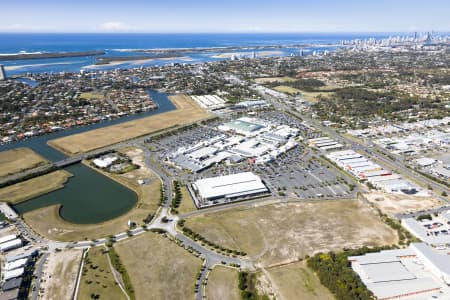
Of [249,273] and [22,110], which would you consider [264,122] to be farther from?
[22,110]

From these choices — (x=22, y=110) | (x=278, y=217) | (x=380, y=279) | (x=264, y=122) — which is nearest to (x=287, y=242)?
(x=278, y=217)

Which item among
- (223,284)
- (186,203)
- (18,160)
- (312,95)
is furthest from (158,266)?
(312,95)

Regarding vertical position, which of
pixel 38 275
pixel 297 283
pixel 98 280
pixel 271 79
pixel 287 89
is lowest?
pixel 297 283

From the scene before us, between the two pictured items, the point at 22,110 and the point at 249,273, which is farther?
the point at 22,110

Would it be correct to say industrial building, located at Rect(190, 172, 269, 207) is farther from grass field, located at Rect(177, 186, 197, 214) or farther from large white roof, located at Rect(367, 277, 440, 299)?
large white roof, located at Rect(367, 277, 440, 299)

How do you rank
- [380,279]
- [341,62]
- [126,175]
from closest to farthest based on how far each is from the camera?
[380,279] < [126,175] < [341,62]

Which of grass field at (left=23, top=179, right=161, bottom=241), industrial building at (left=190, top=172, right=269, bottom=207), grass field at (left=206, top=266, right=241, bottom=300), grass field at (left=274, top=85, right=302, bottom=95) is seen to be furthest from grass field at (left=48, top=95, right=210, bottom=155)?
grass field at (left=206, top=266, right=241, bottom=300)

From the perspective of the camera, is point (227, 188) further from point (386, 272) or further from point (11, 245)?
point (11, 245)

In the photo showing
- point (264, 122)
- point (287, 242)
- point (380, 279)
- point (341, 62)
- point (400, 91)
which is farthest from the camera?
point (341, 62)
